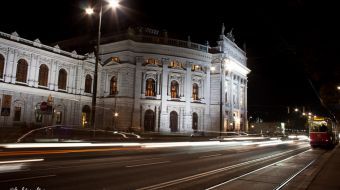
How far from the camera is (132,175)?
11742 millimetres

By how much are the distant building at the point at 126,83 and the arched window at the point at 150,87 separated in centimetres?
17

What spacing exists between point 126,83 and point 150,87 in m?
4.52

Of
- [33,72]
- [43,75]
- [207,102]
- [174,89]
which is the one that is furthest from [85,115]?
[207,102]

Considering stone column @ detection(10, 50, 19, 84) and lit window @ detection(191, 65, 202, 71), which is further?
lit window @ detection(191, 65, 202, 71)

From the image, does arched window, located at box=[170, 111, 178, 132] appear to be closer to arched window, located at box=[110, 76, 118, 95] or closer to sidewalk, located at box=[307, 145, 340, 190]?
arched window, located at box=[110, 76, 118, 95]

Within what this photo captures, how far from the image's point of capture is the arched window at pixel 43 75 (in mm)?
46219

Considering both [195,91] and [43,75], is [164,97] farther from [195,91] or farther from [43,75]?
[43,75]

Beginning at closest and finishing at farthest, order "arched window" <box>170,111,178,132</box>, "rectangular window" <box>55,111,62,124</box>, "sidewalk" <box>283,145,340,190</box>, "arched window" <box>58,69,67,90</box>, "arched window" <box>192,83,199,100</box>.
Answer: "sidewalk" <box>283,145,340,190</box> → "rectangular window" <box>55,111,62,124</box> → "arched window" <box>58,69,67,90</box> → "arched window" <box>170,111,178,132</box> → "arched window" <box>192,83,199,100</box>

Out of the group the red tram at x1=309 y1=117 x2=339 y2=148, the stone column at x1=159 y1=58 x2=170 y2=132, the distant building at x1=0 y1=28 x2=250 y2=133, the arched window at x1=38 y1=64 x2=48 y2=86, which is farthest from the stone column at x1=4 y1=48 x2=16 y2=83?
the red tram at x1=309 y1=117 x2=339 y2=148

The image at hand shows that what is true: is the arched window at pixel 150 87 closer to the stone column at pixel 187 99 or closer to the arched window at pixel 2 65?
the stone column at pixel 187 99

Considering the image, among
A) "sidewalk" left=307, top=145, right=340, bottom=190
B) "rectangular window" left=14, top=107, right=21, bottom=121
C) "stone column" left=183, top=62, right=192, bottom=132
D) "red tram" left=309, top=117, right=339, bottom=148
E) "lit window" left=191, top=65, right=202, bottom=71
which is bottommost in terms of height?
"sidewalk" left=307, top=145, right=340, bottom=190

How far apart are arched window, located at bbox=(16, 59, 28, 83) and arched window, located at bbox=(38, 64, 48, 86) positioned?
237cm

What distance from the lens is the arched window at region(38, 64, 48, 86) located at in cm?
4622

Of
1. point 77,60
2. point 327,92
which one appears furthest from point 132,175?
point 77,60
